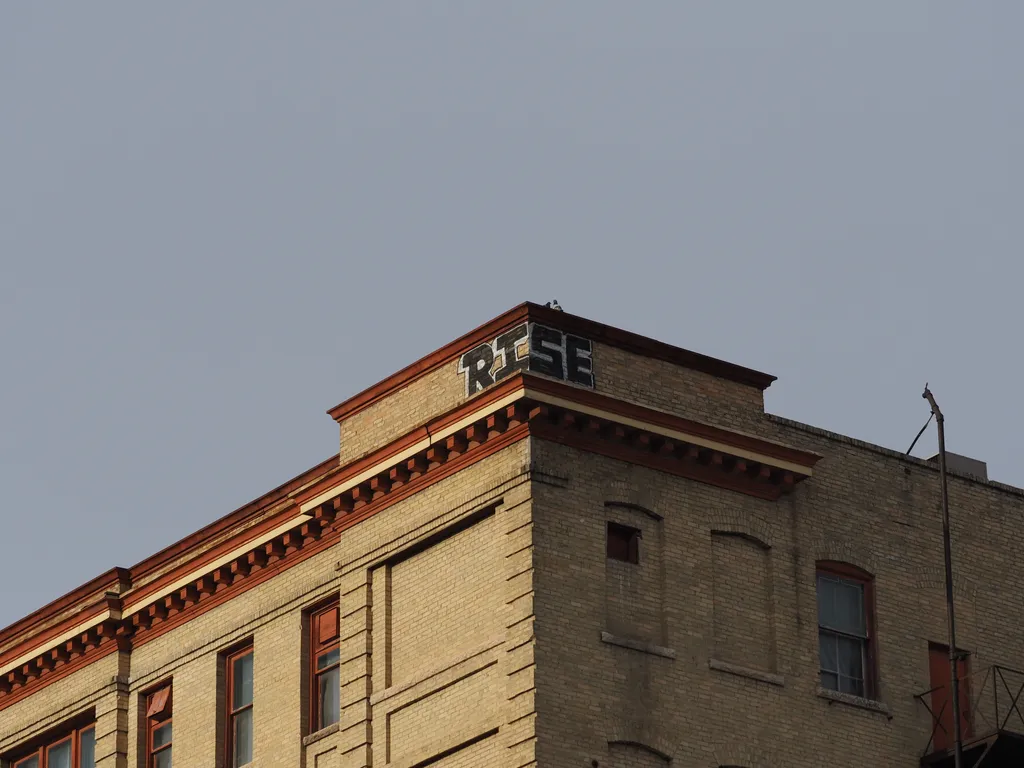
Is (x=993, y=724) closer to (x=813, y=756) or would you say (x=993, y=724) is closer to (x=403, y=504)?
(x=813, y=756)

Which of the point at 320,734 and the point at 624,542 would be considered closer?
the point at 624,542

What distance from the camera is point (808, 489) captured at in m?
49.7

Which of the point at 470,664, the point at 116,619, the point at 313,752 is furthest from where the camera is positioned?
the point at 116,619

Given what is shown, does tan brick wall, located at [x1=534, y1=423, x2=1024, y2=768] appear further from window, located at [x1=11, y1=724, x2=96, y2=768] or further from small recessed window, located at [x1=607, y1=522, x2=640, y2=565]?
window, located at [x1=11, y1=724, x2=96, y2=768]

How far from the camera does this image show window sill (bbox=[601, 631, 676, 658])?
45.9 metres

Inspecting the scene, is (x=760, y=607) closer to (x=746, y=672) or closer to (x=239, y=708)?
(x=746, y=672)

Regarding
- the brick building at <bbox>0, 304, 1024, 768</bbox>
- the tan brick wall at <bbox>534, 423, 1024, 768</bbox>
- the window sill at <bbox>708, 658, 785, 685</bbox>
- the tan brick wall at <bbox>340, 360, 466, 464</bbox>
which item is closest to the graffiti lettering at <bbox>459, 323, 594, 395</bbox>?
the brick building at <bbox>0, 304, 1024, 768</bbox>

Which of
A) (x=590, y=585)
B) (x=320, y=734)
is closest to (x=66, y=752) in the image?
(x=320, y=734)

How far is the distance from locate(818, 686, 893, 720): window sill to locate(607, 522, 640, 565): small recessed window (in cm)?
404

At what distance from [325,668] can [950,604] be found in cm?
1087

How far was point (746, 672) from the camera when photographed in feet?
155

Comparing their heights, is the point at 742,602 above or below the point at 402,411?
below

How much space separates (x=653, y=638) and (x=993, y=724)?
7.31 metres

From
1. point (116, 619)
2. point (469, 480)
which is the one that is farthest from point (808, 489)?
point (116, 619)
